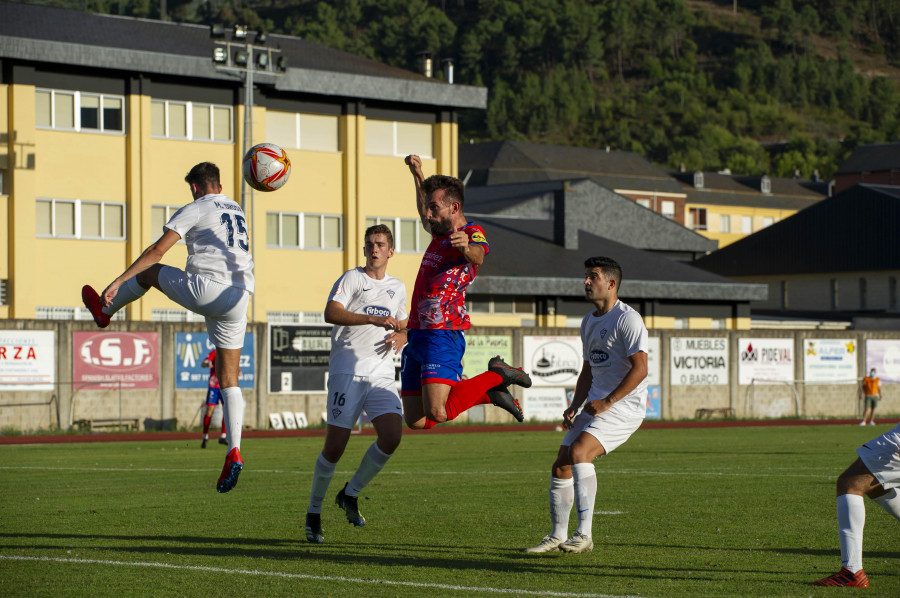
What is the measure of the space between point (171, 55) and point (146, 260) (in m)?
33.6

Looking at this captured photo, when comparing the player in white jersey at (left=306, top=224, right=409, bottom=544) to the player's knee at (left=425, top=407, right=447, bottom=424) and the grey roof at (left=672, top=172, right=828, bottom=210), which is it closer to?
the player's knee at (left=425, top=407, right=447, bottom=424)

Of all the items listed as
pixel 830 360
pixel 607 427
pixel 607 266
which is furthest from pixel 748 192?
pixel 607 427

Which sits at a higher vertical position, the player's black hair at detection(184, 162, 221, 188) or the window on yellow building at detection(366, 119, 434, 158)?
the window on yellow building at detection(366, 119, 434, 158)

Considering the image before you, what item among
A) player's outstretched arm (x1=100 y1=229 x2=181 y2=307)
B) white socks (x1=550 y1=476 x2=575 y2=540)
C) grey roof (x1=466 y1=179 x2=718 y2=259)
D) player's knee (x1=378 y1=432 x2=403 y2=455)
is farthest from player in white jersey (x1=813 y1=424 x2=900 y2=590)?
grey roof (x1=466 y1=179 x2=718 y2=259)

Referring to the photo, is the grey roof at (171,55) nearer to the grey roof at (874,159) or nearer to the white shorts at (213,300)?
the white shorts at (213,300)

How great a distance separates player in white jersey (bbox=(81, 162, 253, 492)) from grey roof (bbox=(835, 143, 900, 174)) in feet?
388

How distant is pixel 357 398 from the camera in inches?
416

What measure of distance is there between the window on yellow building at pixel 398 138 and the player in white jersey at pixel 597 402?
36.7 m

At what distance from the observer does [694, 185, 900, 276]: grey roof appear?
222 ft

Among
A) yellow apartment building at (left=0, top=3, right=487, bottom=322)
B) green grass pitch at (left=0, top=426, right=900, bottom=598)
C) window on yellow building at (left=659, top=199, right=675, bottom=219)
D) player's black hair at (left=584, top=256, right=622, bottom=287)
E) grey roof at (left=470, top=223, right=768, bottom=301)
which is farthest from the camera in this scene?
window on yellow building at (left=659, top=199, right=675, bottom=219)

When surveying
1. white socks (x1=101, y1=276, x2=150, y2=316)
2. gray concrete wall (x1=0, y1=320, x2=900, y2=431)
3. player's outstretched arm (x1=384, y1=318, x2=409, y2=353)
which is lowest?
gray concrete wall (x1=0, y1=320, x2=900, y2=431)

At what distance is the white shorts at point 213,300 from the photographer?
10.3 meters

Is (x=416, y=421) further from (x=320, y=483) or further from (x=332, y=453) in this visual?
(x=320, y=483)

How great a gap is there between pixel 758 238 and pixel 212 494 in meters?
65.3
